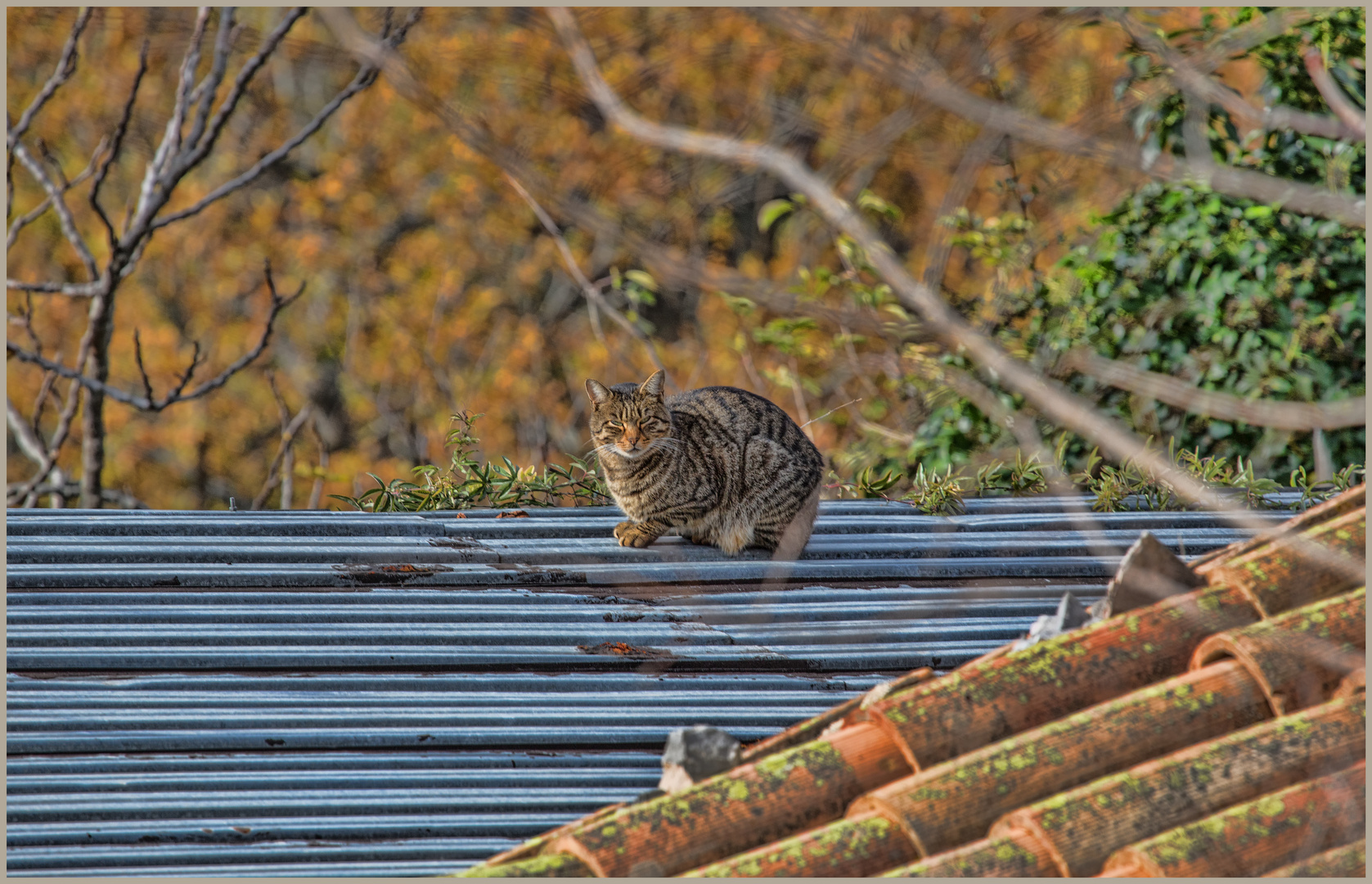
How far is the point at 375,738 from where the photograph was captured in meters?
2.94

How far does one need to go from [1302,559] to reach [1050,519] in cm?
158

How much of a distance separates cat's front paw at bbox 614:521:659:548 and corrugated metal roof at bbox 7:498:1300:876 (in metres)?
0.05

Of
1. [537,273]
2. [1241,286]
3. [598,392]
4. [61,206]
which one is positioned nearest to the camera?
[598,392]

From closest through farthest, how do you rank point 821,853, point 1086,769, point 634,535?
point 821,853
point 1086,769
point 634,535

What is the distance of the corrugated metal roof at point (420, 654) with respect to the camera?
2.66m

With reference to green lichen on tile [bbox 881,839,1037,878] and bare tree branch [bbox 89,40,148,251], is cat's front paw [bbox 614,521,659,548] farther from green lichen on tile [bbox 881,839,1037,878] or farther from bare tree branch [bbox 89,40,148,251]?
bare tree branch [bbox 89,40,148,251]

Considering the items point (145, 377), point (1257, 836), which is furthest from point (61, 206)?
point (1257, 836)

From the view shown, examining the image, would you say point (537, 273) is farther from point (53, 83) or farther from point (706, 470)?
point (706, 470)

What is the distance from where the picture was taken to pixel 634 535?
4090mm

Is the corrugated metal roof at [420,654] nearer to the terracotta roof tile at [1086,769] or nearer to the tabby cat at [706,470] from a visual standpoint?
the tabby cat at [706,470]

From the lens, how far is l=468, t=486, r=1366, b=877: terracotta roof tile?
2.12m

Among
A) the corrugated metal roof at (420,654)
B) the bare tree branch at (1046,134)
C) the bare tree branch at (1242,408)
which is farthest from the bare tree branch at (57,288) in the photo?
the bare tree branch at (1242,408)

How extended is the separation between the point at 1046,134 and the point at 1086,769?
1303 mm

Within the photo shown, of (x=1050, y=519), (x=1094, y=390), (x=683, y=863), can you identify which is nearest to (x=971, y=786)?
(x=683, y=863)
